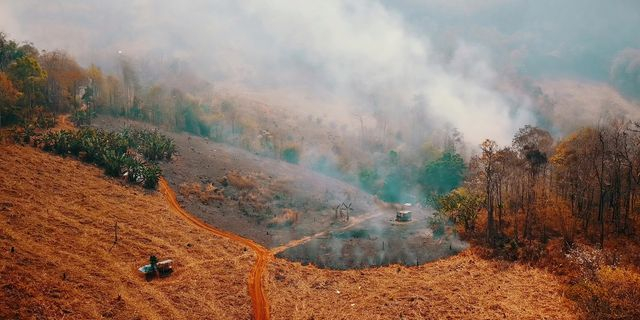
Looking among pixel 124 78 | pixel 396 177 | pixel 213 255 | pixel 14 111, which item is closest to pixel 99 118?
pixel 14 111

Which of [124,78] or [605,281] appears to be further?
[124,78]

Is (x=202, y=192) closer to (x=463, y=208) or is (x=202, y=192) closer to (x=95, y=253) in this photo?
(x=95, y=253)

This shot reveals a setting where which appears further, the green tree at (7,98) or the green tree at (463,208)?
the green tree at (7,98)

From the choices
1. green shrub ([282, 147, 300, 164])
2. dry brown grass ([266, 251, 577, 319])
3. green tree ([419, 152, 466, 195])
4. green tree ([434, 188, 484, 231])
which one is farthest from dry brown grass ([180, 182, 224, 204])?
green tree ([419, 152, 466, 195])

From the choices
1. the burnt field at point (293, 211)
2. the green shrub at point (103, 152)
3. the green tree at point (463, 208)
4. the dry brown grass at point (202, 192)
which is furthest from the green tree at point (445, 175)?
the green shrub at point (103, 152)

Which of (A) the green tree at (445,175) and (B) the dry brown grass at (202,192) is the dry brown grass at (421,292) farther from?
(A) the green tree at (445,175)

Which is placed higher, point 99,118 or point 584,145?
Answer: point 99,118

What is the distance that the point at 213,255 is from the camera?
43.0m

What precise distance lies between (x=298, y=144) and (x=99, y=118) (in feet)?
154

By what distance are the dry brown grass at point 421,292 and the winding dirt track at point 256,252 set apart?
88 centimetres

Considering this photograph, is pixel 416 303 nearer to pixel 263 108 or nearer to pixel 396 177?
pixel 396 177

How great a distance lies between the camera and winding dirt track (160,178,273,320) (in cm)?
3462

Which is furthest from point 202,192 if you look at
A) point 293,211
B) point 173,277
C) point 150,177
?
point 173,277

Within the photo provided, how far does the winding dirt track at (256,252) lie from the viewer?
3462cm
